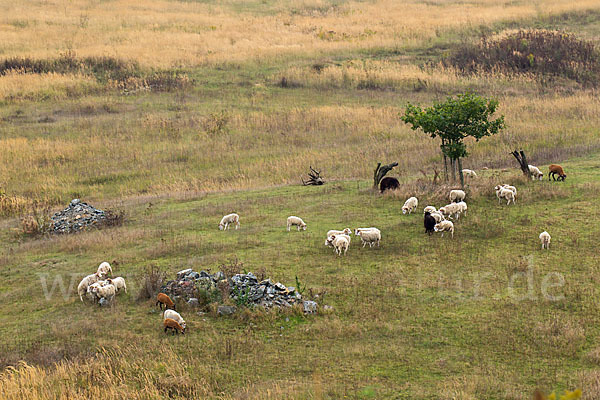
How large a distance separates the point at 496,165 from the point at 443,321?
1906 centimetres

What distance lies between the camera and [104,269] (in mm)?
18297

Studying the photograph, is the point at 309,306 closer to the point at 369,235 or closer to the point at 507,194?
the point at 369,235

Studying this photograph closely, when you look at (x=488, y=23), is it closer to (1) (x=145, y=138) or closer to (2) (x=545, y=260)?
(1) (x=145, y=138)

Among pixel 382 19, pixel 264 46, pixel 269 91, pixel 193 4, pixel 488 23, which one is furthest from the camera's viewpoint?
pixel 193 4

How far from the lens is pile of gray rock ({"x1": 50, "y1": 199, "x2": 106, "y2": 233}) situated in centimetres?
2519

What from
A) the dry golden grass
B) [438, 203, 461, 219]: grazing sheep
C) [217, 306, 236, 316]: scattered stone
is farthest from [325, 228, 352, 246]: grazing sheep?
the dry golden grass

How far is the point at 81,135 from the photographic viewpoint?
41.0m

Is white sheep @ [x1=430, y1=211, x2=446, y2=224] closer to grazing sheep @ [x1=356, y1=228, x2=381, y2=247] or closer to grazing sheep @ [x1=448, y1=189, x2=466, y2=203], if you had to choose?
grazing sheep @ [x1=448, y1=189, x2=466, y2=203]

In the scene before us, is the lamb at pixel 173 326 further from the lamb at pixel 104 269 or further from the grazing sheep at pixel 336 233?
the grazing sheep at pixel 336 233

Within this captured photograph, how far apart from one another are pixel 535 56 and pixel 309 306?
44819 millimetres

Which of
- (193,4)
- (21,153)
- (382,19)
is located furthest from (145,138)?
(193,4)

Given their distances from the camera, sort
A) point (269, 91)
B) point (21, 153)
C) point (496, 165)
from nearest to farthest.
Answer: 1. point (496, 165)
2. point (21, 153)
3. point (269, 91)

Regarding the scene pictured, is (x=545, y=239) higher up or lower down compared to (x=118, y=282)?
higher up

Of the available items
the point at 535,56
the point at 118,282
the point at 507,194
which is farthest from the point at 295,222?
the point at 535,56
